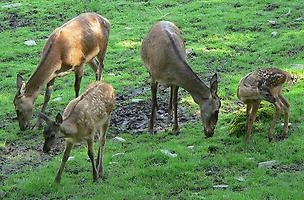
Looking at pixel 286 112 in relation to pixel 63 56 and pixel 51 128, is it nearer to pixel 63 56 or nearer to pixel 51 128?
pixel 51 128

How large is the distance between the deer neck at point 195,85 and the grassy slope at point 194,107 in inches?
26.1

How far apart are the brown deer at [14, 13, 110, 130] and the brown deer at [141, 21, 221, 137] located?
124 cm

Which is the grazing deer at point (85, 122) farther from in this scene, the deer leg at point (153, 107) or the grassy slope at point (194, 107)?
the deer leg at point (153, 107)

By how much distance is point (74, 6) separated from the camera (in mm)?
19203

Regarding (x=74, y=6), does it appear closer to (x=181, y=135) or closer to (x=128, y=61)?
(x=128, y=61)

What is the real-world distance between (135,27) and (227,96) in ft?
18.7

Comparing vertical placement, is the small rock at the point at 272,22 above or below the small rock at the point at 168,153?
below

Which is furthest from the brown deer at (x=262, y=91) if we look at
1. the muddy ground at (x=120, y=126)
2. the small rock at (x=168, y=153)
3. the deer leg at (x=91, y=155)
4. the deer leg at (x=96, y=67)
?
the deer leg at (x=96, y=67)

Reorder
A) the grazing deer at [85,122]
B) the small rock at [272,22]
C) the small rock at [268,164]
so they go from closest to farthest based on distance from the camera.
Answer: the grazing deer at [85,122] → the small rock at [268,164] → the small rock at [272,22]

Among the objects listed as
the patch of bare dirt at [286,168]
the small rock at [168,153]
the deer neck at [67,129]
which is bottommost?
the small rock at [168,153]

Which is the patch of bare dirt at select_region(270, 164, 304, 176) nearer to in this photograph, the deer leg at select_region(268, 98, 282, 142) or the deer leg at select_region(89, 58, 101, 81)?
the deer leg at select_region(268, 98, 282, 142)

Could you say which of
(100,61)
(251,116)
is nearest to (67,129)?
(251,116)

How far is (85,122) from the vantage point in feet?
28.0

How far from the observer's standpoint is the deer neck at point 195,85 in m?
10.3
